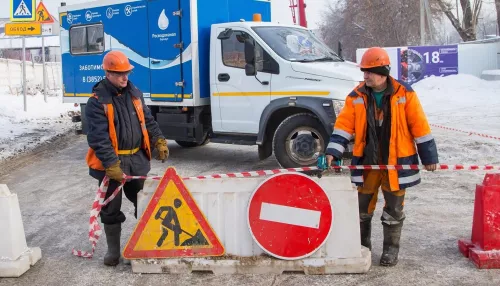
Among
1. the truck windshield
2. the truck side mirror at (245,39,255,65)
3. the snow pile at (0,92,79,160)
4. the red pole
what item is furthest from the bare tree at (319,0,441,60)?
the truck side mirror at (245,39,255,65)

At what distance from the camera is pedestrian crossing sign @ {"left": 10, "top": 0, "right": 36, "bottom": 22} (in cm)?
1593

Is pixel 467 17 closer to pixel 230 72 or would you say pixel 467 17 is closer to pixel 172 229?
pixel 230 72

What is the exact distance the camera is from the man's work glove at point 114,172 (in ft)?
15.4

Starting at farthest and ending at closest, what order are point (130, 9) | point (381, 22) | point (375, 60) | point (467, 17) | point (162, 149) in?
point (381, 22) → point (467, 17) → point (130, 9) → point (162, 149) → point (375, 60)

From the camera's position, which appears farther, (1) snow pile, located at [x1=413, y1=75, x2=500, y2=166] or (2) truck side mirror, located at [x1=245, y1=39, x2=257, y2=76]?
(1) snow pile, located at [x1=413, y1=75, x2=500, y2=166]

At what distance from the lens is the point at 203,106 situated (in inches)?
385

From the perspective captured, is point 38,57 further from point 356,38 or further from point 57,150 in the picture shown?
point 57,150

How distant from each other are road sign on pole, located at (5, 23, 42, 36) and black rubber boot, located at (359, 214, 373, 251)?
15316 mm

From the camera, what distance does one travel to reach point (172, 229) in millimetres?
4766

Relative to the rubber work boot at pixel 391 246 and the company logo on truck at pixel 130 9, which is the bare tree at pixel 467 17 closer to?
the company logo on truck at pixel 130 9

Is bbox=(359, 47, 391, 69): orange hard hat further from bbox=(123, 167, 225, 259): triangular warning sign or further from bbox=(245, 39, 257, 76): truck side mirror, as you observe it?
bbox=(245, 39, 257, 76): truck side mirror

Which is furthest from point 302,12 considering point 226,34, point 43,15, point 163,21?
point 226,34

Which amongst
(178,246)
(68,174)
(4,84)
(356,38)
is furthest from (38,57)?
(178,246)

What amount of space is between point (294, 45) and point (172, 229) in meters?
5.04
